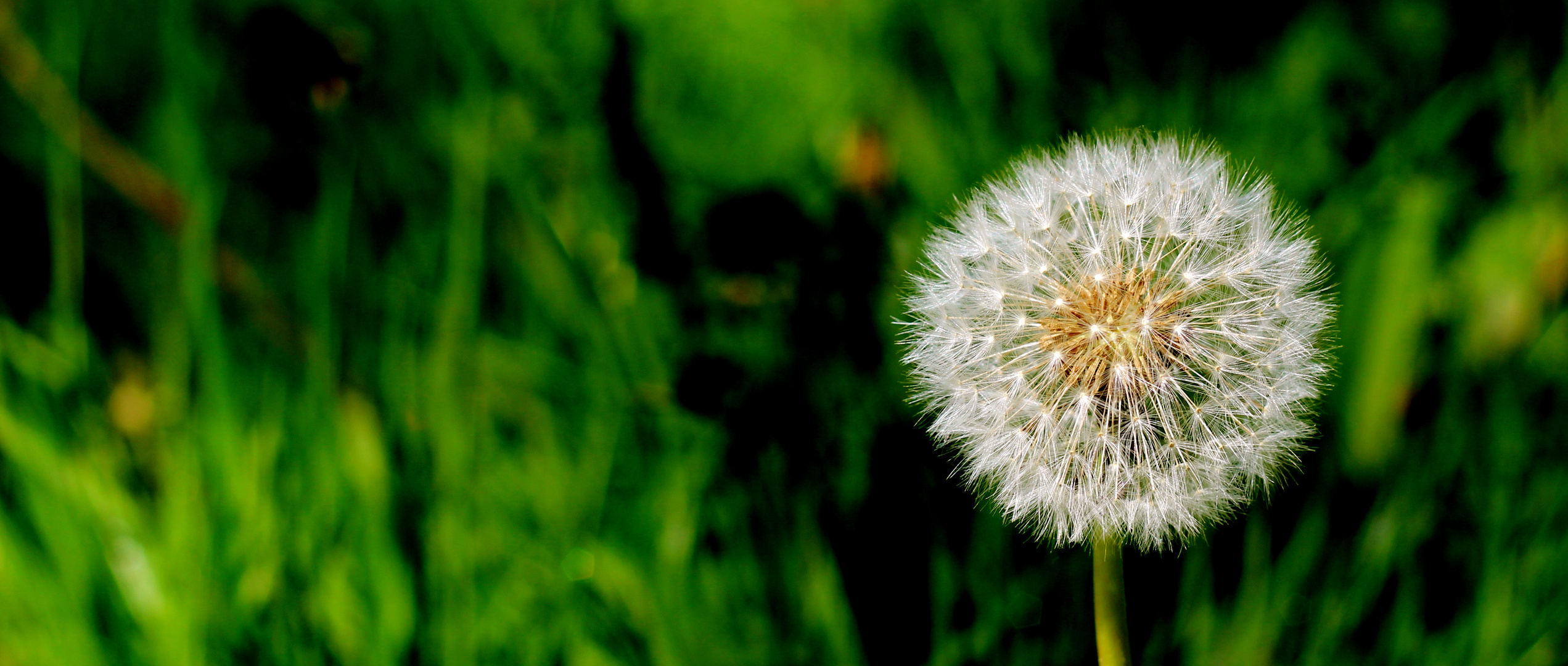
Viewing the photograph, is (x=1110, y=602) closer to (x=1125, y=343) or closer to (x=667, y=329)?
(x=1125, y=343)

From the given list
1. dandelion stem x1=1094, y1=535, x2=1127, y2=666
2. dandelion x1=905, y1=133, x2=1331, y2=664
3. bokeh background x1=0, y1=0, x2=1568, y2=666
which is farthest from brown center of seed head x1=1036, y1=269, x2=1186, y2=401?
bokeh background x1=0, y1=0, x2=1568, y2=666

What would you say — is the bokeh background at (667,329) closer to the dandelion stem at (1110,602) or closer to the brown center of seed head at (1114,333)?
the dandelion stem at (1110,602)

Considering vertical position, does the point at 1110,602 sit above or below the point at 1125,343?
below

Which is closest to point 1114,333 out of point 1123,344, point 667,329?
point 1123,344

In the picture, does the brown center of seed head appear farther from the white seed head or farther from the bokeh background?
the bokeh background

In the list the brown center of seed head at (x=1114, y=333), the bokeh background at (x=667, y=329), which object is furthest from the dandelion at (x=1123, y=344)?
the bokeh background at (x=667, y=329)

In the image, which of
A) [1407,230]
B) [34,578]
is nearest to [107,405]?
[34,578]

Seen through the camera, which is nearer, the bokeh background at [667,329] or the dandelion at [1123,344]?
the dandelion at [1123,344]

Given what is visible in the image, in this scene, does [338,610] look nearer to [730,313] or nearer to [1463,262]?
[730,313]
